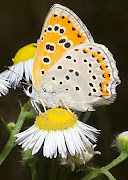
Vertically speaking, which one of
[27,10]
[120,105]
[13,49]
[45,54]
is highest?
[27,10]

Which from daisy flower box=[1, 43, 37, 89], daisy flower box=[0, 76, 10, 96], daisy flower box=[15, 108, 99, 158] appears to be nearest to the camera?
daisy flower box=[15, 108, 99, 158]

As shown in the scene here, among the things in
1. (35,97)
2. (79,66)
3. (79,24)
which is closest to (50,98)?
(35,97)

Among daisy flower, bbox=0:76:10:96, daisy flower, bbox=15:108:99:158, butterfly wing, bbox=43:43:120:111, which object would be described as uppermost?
daisy flower, bbox=0:76:10:96

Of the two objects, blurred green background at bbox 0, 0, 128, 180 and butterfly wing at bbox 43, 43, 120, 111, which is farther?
blurred green background at bbox 0, 0, 128, 180

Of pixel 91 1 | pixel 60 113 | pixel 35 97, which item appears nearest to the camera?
pixel 60 113

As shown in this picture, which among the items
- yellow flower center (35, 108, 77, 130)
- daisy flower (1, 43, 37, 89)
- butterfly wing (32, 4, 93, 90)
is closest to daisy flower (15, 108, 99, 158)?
yellow flower center (35, 108, 77, 130)

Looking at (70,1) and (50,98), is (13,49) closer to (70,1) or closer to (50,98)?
(70,1)

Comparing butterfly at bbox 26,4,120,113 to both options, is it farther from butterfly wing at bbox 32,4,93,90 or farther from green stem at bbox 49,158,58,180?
green stem at bbox 49,158,58,180
